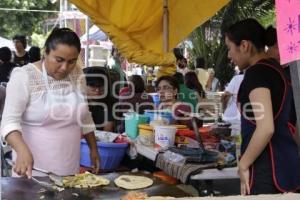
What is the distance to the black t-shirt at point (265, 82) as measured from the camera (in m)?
1.96

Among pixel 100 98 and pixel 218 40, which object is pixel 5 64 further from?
pixel 218 40

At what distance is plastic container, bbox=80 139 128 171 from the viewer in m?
3.21

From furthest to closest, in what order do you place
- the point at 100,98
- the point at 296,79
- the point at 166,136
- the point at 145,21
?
1. the point at 145,21
2. the point at 100,98
3. the point at 166,136
4. the point at 296,79

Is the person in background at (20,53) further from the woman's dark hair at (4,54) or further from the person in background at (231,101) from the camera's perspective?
the person in background at (231,101)

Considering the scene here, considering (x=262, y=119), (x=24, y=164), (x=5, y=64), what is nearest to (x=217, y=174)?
(x=262, y=119)

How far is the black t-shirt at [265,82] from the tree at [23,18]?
74.3 ft

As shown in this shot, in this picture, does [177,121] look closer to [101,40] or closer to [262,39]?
[262,39]

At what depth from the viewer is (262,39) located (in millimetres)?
2084

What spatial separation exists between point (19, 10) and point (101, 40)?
9520 millimetres

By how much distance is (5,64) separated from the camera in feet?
20.8

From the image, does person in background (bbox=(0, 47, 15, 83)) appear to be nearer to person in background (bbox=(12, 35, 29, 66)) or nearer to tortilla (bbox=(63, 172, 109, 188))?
person in background (bbox=(12, 35, 29, 66))

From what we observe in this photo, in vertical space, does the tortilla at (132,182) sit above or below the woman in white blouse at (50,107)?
below

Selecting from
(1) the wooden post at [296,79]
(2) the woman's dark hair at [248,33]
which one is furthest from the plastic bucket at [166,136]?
(1) the wooden post at [296,79]

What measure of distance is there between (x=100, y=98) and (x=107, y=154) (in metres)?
0.82
